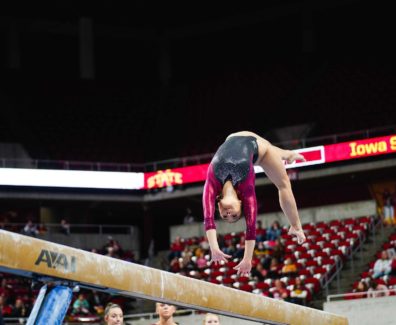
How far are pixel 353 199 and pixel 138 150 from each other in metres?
Result: 7.41

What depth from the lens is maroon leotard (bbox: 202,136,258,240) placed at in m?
6.99

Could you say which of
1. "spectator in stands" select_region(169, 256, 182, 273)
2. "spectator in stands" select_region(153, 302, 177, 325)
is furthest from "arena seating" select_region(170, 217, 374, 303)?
"spectator in stands" select_region(153, 302, 177, 325)

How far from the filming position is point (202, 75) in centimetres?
2917

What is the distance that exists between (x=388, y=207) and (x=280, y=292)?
7002 millimetres

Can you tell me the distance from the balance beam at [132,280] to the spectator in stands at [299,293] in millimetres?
8310

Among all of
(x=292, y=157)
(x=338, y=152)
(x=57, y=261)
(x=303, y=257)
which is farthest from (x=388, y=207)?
(x=57, y=261)

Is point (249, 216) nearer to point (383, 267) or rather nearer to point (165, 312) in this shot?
point (165, 312)

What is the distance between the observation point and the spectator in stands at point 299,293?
1683 cm

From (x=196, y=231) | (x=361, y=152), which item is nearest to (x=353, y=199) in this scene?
(x=361, y=152)

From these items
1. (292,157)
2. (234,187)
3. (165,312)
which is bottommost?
(165,312)

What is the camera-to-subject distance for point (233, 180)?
6977 mm

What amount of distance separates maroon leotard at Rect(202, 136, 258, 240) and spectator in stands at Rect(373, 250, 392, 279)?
10.5 metres

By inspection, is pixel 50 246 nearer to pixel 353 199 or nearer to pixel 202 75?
pixel 353 199

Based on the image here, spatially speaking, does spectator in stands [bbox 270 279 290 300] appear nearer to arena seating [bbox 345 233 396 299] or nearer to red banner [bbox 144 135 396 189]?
arena seating [bbox 345 233 396 299]
